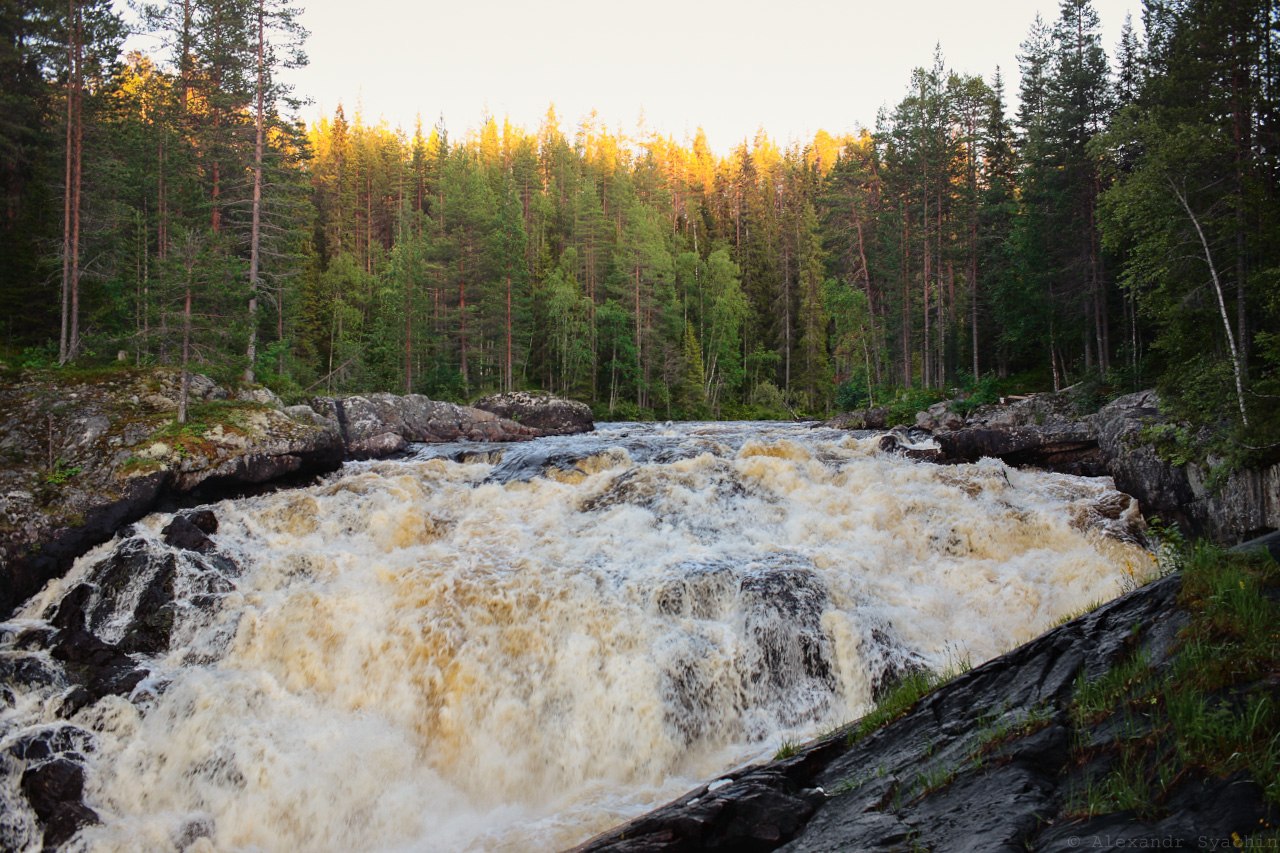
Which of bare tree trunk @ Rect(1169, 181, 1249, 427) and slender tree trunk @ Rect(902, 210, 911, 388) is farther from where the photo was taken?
slender tree trunk @ Rect(902, 210, 911, 388)

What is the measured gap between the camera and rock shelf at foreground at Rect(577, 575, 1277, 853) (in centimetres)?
345

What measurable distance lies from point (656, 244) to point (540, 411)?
24.1 metres

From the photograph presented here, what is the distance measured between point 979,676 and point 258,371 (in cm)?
2582

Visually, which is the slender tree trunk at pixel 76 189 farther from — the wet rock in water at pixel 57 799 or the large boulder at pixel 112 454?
the wet rock in water at pixel 57 799

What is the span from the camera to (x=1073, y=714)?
4641 mm

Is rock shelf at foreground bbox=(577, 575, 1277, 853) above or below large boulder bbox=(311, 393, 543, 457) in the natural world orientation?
below

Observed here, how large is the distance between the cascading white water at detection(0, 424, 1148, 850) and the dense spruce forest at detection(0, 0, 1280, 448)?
5.75 meters

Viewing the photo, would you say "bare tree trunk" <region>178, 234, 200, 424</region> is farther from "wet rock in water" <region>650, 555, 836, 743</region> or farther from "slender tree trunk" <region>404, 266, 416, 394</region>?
"slender tree trunk" <region>404, 266, 416, 394</region>

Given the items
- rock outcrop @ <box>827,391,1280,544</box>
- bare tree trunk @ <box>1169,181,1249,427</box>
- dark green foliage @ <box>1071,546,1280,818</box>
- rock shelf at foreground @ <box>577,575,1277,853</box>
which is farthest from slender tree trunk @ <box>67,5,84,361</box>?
bare tree trunk @ <box>1169,181,1249,427</box>

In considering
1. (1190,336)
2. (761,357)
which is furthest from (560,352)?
(1190,336)

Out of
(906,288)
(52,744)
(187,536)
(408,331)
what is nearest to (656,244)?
(906,288)

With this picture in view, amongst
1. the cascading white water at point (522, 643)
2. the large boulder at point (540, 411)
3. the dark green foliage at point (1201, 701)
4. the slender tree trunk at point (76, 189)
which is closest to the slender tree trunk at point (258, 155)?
the slender tree trunk at point (76, 189)

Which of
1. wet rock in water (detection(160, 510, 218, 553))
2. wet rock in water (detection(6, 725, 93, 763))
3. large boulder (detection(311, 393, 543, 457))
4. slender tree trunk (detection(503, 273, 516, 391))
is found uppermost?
slender tree trunk (detection(503, 273, 516, 391))

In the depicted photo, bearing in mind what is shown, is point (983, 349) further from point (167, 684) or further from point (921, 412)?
point (167, 684)
